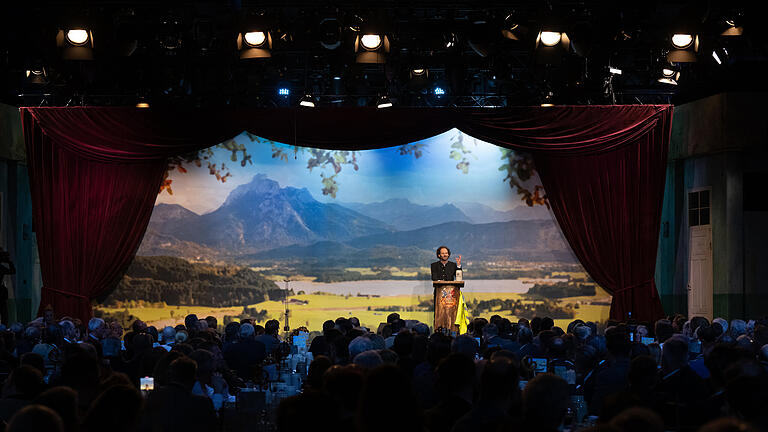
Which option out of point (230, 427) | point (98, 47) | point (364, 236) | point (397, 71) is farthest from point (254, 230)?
point (230, 427)

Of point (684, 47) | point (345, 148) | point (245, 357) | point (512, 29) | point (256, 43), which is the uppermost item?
point (512, 29)

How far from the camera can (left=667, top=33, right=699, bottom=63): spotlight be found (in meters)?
9.91

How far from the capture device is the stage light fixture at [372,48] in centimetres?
996

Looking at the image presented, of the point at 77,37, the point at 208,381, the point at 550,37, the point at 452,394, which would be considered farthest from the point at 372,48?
the point at 452,394

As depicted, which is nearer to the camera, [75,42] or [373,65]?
[75,42]

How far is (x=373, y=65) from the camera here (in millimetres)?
12961

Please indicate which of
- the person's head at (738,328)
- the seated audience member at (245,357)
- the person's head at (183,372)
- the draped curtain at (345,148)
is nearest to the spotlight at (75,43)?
the seated audience member at (245,357)

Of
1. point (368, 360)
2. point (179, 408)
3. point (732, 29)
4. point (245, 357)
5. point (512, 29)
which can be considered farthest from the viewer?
point (512, 29)

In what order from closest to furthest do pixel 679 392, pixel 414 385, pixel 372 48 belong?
1. pixel 679 392
2. pixel 414 385
3. pixel 372 48

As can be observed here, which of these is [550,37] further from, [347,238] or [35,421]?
[35,421]

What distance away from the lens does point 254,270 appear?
48.6 ft

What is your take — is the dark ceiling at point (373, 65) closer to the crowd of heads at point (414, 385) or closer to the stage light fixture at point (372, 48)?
the stage light fixture at point (372, 48)

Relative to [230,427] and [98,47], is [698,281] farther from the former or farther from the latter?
[230,427]

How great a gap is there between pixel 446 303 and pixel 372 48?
13.2ft
